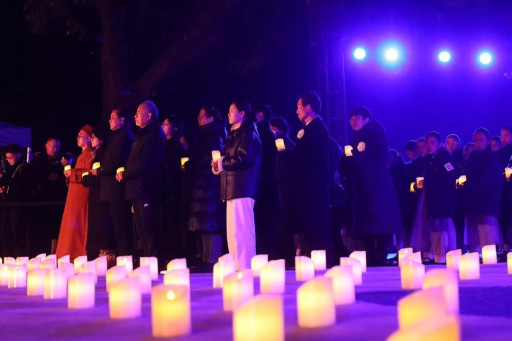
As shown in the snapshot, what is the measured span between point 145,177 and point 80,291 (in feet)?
11.3

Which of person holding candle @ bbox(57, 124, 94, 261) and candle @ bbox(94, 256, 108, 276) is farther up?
person holding candle @ bbox(57, 124, 94, 261)

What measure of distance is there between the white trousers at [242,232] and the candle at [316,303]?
356 centimetres

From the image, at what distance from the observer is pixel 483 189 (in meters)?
A: 8.23

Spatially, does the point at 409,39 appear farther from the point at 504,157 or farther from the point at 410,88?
the point at 504,157

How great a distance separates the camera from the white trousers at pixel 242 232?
659 centimetres

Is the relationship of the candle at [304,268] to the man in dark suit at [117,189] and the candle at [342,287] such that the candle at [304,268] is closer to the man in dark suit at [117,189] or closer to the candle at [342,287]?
the candle at [342,287]

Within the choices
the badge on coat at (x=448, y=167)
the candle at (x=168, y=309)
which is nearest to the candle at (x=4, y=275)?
the candle at (x=168, y=309)

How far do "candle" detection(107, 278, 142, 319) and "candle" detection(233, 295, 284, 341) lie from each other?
113 cm

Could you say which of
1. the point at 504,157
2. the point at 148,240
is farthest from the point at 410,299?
the point at 504,157

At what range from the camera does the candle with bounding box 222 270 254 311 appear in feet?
11.6

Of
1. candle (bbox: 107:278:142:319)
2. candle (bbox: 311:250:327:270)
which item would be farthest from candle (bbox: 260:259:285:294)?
candle (bbox: 311:250:327:270)

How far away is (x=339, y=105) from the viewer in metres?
13.1

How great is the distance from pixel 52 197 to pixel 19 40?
560 cm

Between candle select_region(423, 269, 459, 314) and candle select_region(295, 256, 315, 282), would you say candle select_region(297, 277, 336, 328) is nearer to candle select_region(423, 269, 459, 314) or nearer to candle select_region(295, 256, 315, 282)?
candle select_region(423, 269, 459, 314)
